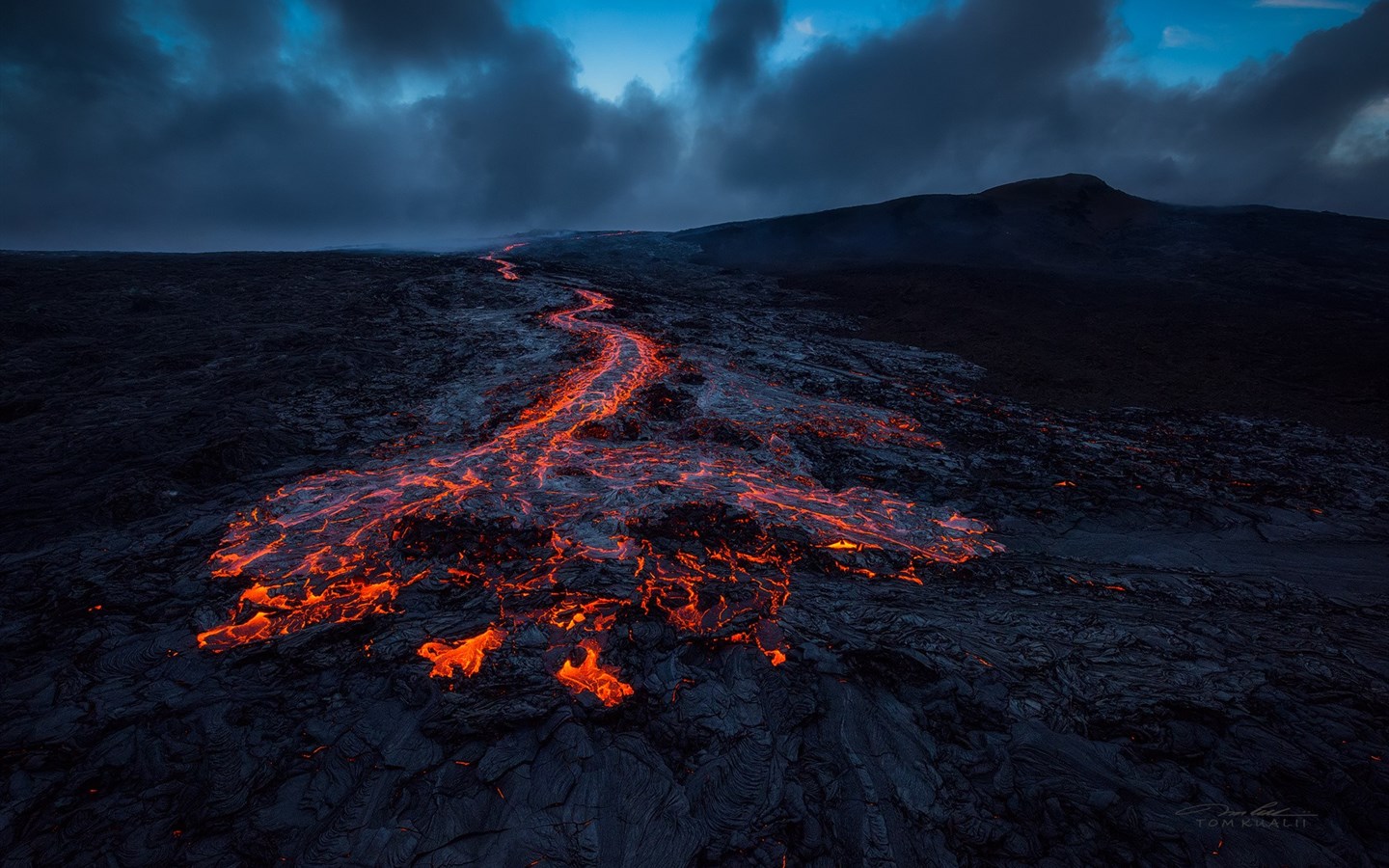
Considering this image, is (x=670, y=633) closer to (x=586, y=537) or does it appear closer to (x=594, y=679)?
(x=594, y=679)

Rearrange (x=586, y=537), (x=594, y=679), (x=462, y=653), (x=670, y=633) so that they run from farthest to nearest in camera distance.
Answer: (x=586, y=537), (x=670, y=633), (x=462, y=653), (x=594, y=679)

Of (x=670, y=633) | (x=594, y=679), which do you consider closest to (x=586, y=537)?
(x=670, y=633)

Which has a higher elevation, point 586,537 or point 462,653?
point 586,537

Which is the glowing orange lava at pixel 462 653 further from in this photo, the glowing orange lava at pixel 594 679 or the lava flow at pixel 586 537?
the glowing orange lava at pixel 594 679

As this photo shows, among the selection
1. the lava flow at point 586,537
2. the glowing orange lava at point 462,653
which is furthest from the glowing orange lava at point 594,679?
the glowing orange lava at point 462,653

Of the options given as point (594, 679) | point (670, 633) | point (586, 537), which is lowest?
point (594, 679)

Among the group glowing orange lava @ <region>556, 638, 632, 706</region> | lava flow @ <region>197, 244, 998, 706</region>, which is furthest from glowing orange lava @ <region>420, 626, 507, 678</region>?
glowing orange lava @ <region>556, 638, 632, 706</region>

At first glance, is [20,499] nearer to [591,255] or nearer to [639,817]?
[639,817]

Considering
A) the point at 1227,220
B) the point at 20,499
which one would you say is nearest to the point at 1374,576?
the point at 20,499
